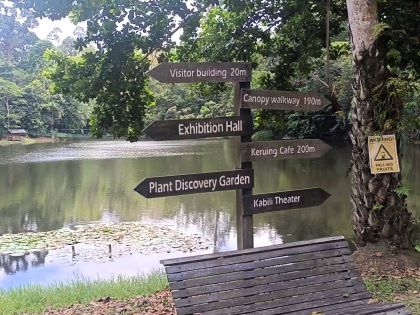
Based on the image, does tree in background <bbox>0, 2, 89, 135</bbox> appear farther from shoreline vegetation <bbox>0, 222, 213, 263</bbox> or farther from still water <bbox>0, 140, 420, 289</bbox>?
shoreline vegetation <bbox>0, 222, 213, 263</bbox>

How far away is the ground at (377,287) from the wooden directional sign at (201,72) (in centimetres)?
194

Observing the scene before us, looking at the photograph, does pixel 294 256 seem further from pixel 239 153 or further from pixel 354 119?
pixel 354 119

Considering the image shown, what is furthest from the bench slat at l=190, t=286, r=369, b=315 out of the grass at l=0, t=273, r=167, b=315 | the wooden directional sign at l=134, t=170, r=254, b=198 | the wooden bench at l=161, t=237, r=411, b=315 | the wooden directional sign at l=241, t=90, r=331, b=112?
the grass at l=0, t=273, r=167, b=315

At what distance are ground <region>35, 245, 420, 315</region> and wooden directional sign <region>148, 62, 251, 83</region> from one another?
1938 mm

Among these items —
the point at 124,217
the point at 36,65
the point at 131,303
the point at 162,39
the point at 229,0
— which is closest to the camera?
the point at 131,303

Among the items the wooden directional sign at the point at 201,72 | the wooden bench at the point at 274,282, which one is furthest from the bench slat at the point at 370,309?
the wooden directional sign at the point at 201,72

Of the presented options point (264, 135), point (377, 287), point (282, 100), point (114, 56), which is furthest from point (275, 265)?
point (264, 135)

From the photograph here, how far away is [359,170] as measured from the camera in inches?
213

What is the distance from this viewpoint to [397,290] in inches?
182

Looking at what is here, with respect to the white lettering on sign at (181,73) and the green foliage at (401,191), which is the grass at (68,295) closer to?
the white lettering on sign at (181,73)

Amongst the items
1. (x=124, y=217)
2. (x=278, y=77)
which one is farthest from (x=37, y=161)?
(x=278, y=77)

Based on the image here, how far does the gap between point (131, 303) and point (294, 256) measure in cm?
196

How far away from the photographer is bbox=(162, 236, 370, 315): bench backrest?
309 cm

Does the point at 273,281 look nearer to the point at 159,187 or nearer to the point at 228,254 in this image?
the point at 228,254
